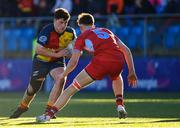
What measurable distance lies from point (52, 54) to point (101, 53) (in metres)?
1.46

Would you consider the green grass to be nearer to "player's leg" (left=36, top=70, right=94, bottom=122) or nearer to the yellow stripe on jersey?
"player's leg" (left=36, top=70, right=94, bottom=122)

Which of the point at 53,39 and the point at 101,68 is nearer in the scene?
the point at 101,68

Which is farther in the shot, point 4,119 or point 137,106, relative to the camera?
point 137,106

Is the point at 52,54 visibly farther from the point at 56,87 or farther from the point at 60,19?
the point at 60,19

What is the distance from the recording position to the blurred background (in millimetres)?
22906

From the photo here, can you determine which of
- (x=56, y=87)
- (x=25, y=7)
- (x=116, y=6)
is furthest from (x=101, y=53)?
(x=25, y=7)

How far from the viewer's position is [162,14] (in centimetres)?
2297

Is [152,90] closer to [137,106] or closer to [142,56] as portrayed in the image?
[142,56]

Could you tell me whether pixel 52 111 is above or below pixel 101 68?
below

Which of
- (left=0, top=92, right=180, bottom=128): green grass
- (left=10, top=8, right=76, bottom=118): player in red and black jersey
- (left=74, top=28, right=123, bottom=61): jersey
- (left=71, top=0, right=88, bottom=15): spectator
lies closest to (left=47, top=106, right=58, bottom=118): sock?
(left=0, top=92, right=180, bottom=128): green grass

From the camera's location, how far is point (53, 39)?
47.6ft

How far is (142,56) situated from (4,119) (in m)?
10.0

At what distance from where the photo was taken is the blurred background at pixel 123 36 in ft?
75.2

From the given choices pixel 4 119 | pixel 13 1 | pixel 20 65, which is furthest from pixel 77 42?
pixel 13 1
